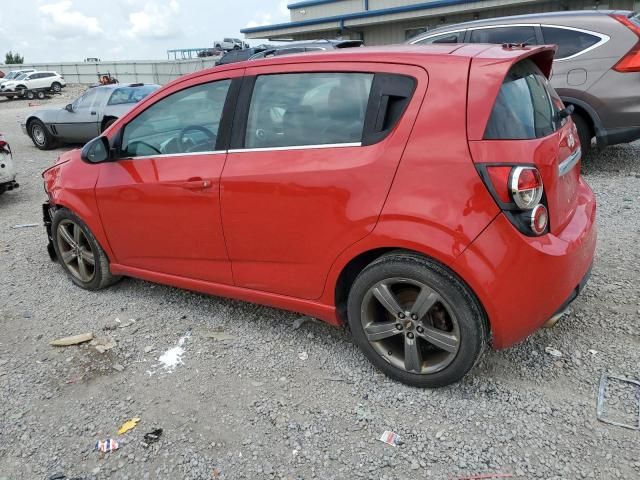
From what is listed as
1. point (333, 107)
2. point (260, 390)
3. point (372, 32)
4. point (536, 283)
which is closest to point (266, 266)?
point (260, 390)

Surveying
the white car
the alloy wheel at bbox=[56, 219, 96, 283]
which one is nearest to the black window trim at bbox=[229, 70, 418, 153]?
the alloy wheel at bbox=[56, 219, 96, 283]

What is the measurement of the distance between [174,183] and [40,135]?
10630 millimetres

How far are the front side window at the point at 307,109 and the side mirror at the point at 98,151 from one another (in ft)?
4.15

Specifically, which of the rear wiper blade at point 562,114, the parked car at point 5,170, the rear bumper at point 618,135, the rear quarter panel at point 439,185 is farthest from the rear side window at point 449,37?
the parked car at point 5,170

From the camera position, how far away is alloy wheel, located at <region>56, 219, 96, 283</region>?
4242 mm

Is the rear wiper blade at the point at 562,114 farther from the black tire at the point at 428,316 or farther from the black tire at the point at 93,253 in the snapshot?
the black tire at the point at 93,253

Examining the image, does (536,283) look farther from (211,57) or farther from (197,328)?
(211,57)

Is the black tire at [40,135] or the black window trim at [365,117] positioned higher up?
the black window trim at [365,117]

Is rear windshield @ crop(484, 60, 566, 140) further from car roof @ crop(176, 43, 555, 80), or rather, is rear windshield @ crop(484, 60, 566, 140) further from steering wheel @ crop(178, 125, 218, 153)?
steering wheel @ crop(178, 125, 218, 153)

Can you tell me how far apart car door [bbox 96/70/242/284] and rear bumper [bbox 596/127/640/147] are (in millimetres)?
4967

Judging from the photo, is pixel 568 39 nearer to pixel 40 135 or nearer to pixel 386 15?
pixel 40 135

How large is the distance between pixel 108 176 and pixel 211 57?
28.5 metres

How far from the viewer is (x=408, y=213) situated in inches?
101

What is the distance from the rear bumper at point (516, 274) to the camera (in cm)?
241
